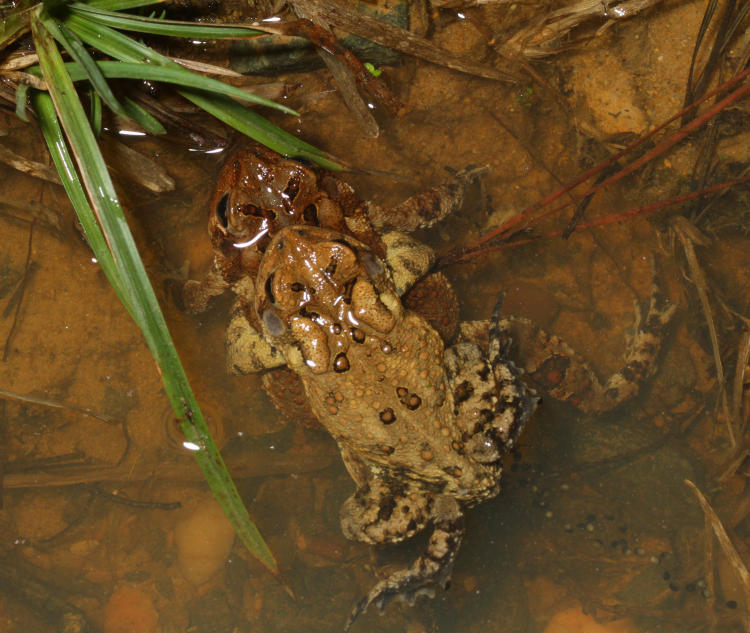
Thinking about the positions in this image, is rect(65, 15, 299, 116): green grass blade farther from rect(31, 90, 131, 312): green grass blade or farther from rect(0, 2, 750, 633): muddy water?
rect(0, 2, 750, 633): muddy water

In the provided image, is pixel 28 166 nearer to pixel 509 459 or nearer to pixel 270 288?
pixel 270 288

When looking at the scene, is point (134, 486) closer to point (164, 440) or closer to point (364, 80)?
point (164, 440)

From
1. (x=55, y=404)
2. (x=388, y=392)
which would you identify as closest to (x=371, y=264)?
(x=388, y=392)

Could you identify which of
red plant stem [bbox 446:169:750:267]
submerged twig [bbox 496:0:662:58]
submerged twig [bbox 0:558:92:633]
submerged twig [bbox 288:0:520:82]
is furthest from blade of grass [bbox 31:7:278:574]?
submerged twig [bbox 496:0:662:58]

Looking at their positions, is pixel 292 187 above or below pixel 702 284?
above

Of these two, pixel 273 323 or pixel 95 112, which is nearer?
pixel 273 323

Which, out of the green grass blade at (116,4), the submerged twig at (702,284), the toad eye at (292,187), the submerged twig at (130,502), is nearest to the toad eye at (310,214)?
the toad eye at (292,187)

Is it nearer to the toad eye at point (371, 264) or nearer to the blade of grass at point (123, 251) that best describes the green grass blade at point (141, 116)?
the blade of grass at point (123, 251)
